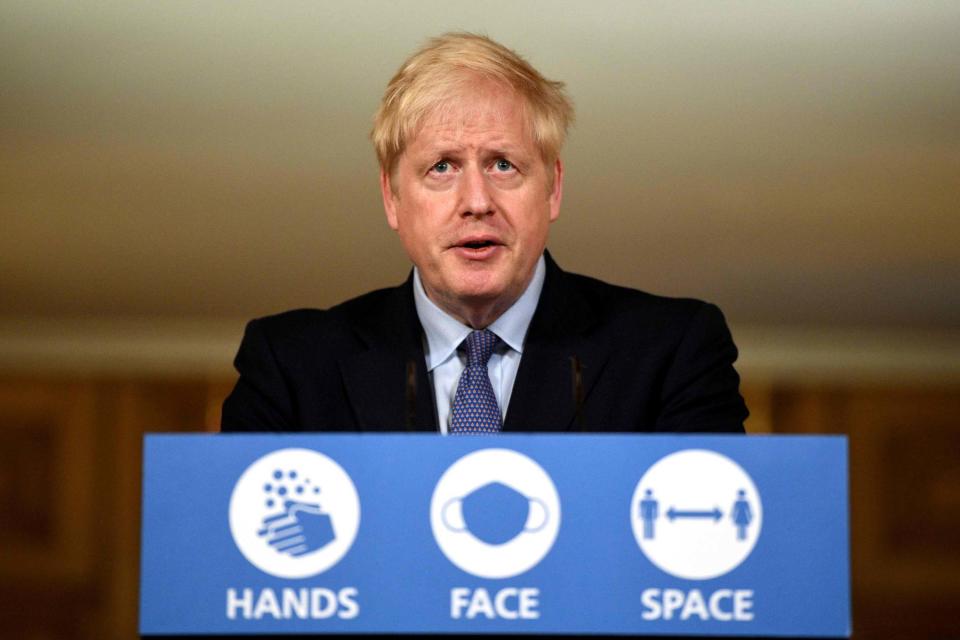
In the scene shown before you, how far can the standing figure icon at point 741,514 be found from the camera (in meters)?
1.02

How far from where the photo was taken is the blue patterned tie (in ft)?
4.79

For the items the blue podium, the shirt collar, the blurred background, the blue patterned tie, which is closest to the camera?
the blue podium

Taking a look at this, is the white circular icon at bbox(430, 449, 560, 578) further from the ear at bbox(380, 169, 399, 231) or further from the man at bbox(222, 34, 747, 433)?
the ear at bbox(380, 169, 399, 231)

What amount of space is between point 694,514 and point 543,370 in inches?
20.0

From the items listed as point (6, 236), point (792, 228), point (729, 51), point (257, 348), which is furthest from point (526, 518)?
point (6, 236)

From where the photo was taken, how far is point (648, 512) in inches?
40.1

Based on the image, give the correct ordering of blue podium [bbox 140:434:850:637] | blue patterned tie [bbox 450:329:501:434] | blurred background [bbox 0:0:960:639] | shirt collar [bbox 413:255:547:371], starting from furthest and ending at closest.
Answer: blurred background [bbox 0:0:960:639]
shirt collar [bbox 413:255:547:371]
blue patterned tie [bbox 450:329:501:434]
blue podium [bbox 140:434:850:637]

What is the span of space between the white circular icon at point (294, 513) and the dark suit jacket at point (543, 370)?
433 mm

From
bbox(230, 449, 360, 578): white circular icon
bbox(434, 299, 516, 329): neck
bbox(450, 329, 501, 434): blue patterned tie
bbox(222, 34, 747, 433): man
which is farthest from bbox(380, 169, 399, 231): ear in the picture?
bbox(230, 449, 360, 578): white circular icon

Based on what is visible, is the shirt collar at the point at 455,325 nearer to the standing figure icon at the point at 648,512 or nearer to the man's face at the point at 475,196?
the man's face at the point at 475,196

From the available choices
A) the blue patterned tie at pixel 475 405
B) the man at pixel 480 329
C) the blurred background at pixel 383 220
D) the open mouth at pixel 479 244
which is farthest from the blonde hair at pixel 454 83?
the blurred background at pixel 383 220

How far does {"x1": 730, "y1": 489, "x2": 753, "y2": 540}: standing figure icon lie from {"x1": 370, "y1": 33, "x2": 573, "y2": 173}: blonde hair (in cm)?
64

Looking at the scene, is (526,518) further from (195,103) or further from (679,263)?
(679,263)

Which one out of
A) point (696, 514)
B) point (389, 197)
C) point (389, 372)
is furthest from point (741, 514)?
point (389, 197)
